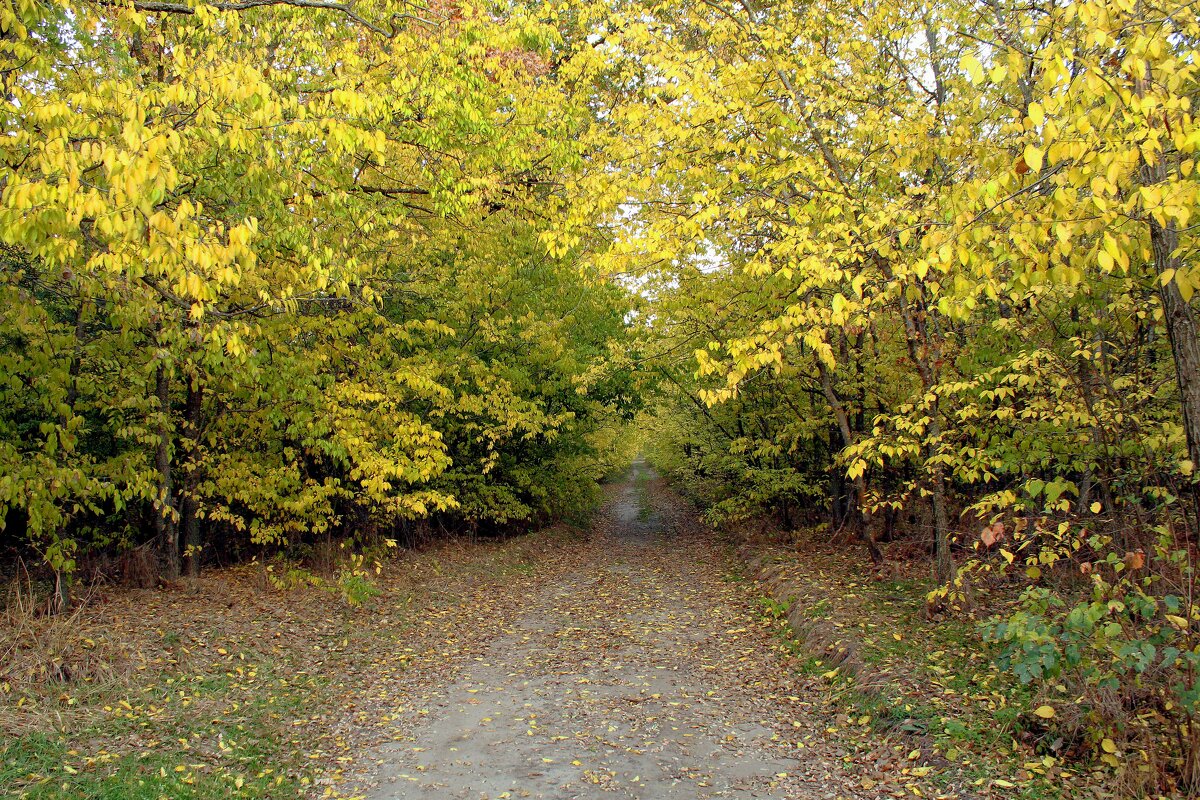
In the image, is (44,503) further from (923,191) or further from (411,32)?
(923,191)

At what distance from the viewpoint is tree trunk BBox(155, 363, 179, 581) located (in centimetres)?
816

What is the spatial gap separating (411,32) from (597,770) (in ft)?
26.0

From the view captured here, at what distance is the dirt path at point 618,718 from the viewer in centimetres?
489

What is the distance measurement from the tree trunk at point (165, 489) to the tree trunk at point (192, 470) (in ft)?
0.60

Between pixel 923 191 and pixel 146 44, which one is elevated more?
pixel 146 44

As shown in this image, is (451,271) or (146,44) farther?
(451,271)

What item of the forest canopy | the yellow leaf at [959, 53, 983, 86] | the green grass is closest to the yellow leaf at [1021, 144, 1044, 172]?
the forest canopy

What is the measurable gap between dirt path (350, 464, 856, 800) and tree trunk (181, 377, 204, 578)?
4227 mm

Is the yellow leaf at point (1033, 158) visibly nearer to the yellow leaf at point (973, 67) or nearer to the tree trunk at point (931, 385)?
the yellow leaf at point (973, 67)

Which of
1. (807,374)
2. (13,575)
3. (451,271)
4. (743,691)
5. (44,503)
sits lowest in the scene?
(743,691)

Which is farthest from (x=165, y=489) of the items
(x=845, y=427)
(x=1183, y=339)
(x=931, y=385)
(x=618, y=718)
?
(x=1183, y=339)

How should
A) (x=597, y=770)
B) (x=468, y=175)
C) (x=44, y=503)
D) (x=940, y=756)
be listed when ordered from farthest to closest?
1. (x=468, y=175)
2. (x=44, y=503)
3. (x=597, y=770)
4. (x=940, y=756)

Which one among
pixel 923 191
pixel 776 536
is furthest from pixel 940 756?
pixel 776 536

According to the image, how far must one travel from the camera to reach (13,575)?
868cm
